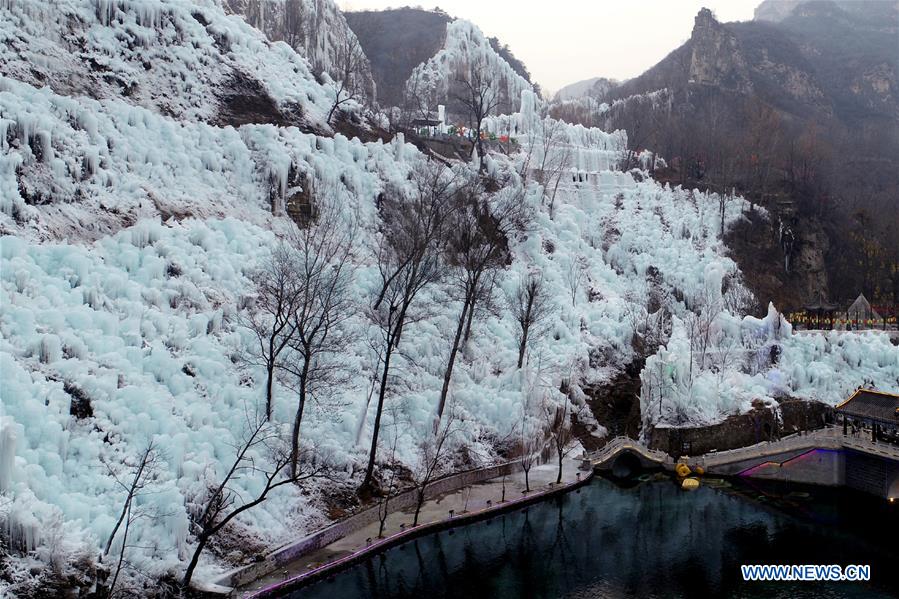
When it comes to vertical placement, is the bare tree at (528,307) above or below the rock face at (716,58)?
below

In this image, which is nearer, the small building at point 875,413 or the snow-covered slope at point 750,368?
the small building at point 875,413

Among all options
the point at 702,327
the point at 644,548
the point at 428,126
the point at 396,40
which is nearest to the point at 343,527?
the point at 644,548

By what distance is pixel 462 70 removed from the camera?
101 meters

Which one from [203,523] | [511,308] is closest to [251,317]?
→ [203,523]

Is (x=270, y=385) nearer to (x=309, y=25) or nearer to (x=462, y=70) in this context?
(x=309, y=25)

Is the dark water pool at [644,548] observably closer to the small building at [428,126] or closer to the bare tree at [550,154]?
the bare tree at [550,154]

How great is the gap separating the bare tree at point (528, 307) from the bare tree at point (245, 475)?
52.9 ft

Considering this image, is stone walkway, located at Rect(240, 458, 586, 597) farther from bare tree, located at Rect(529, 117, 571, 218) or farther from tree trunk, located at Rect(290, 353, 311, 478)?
bare tree, located at Rect(529, 117, 571, 218)

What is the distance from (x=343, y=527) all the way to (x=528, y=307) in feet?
60.2

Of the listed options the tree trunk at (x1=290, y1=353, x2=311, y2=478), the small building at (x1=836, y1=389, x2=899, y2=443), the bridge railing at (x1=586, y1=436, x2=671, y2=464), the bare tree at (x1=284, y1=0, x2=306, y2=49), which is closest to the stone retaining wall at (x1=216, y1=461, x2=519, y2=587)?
the tree trunk at (x1=290, y1=353, x2=311, y2=478)

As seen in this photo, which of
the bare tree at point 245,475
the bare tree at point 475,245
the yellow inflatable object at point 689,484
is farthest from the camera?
the bare tree at point 475,245

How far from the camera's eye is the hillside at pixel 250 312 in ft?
62.6

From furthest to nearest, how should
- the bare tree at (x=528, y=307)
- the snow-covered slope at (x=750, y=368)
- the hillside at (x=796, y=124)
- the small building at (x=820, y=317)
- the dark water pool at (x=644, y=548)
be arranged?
the hillside at (x=796, y=124) → the small building at (x=820, y=317) → the snow-covered slope at (x=750, y=368) → the bare tree at (x=528, y=307) → the dark water pool at (x=644, y=548)

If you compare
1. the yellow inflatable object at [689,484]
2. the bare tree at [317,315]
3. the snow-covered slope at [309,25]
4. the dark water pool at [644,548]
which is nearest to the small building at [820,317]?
the dark water pool at [644,548]
